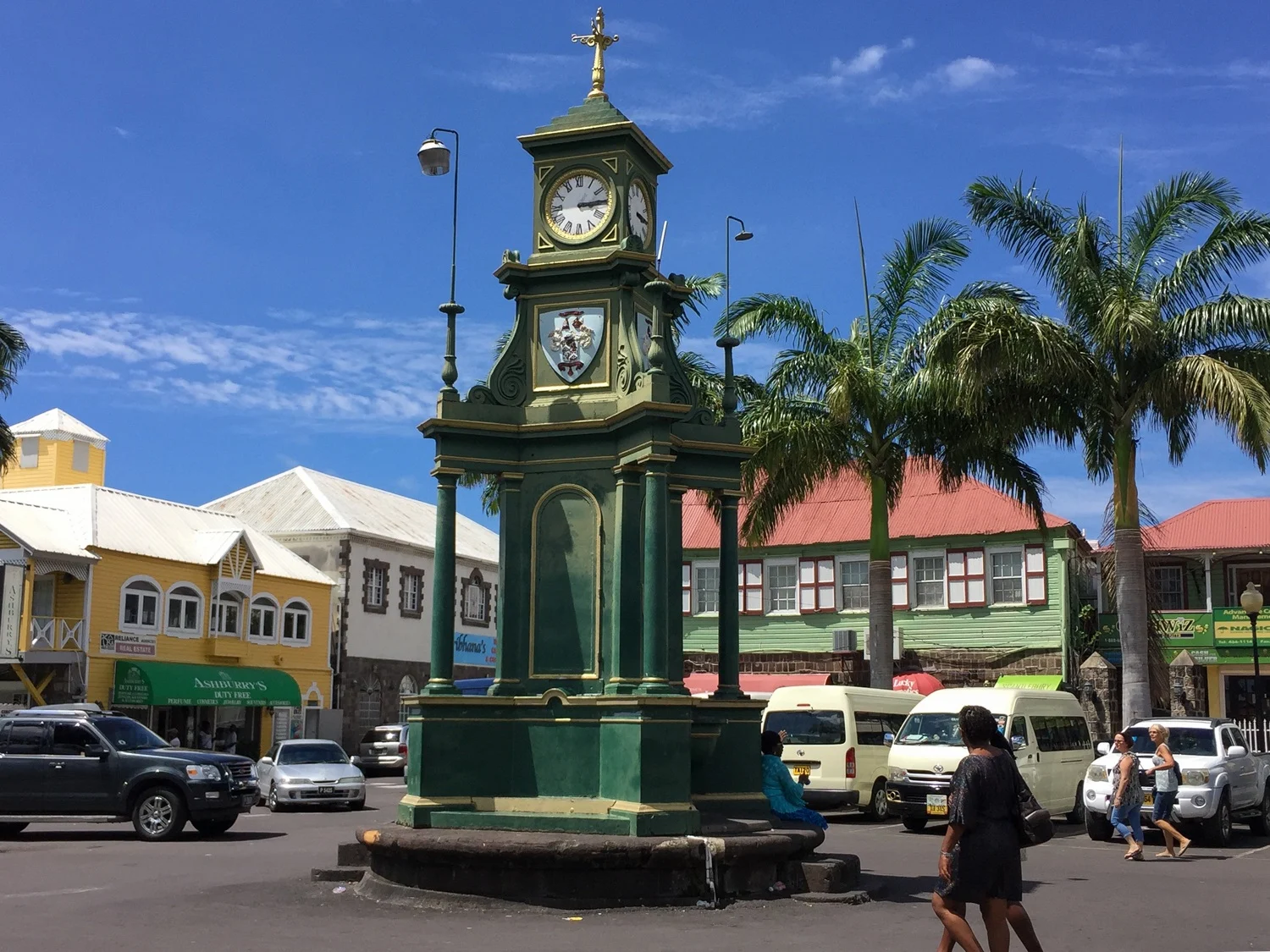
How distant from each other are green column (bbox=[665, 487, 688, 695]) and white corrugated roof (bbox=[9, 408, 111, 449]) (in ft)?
134

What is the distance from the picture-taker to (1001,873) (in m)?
7.48

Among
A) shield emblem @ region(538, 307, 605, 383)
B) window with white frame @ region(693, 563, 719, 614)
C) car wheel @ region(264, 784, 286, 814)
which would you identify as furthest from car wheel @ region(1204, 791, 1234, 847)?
window with white frame @ region(693, 563, 719, 614)

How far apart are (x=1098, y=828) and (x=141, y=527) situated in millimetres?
30376

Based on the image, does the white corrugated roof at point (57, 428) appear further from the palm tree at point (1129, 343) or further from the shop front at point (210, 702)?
the palm tree at point (1129, 343)

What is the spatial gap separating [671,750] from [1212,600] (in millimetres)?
37196

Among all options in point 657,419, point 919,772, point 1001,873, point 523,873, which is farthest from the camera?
point 919,772

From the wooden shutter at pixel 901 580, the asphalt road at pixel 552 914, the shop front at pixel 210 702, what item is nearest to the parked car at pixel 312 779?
the asphalt road at pixel 552 914

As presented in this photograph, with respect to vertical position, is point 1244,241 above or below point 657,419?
above

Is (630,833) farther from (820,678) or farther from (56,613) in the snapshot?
(56,613)

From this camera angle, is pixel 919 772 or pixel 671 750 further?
pixel 919 772

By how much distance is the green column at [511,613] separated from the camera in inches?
501

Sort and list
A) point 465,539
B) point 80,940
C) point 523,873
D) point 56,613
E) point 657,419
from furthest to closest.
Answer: point 465,539 → point 56,613 → point 657,419 → point 523,873 → point 80,940

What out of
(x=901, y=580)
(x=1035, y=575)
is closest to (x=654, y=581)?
(x=1035, y=575)

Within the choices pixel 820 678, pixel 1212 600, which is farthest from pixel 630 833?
pixel 1212 600
